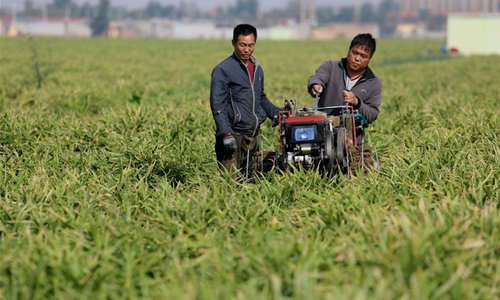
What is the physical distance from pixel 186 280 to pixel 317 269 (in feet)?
2.32

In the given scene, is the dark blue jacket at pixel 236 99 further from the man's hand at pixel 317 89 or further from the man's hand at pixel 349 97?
the man's hand at pixel 349 97

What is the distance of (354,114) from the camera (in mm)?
7238

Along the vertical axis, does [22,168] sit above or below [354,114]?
below

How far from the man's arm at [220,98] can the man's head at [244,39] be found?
0.25 m

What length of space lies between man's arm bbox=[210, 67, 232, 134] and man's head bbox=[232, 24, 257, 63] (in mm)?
252

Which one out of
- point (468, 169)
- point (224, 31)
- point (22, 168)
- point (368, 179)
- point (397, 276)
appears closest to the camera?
point (397, 276)

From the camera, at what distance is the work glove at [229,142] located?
7.04 m

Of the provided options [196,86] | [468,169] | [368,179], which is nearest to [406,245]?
[368,179]

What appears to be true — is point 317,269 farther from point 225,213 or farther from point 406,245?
point 225,213

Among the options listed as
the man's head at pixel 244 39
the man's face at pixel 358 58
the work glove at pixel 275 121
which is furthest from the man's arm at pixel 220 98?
the man's face at pixel 358 58

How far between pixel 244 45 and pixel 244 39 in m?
0.05

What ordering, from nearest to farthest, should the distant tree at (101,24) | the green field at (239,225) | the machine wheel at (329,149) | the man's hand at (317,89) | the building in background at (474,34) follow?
the green field at (239,225) → the machine wheel at (329,149) → the man's hand at (317,89) → the building in background at (474,34) → the distant tree at (101,24)

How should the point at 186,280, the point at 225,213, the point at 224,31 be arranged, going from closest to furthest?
the point at 186,280
the point at 225,213
the point at 224,31

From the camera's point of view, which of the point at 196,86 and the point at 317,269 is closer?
the point at 317,269
